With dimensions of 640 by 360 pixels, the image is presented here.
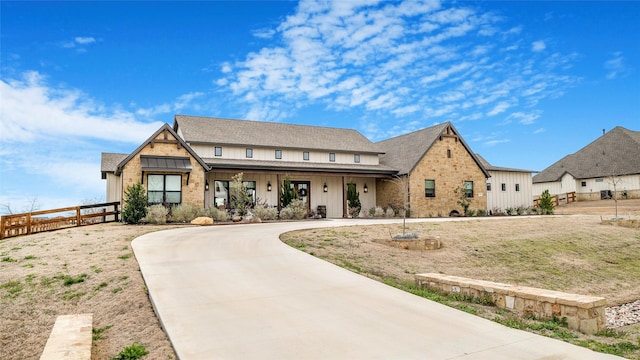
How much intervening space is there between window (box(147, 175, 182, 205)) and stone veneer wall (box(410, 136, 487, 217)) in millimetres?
Result: 15105

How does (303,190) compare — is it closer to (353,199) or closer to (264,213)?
(353,199)

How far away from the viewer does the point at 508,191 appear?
34000 mm

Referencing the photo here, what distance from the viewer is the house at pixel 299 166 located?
22.5 m

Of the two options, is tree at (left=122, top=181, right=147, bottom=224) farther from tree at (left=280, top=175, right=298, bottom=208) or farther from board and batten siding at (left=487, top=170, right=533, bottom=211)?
board and batten siding at (left=487, top=170, right=533, bottom=211)

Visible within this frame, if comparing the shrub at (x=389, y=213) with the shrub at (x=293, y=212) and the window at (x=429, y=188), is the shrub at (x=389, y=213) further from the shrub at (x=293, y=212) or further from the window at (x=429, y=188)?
the shrub at (x=293, y=212)

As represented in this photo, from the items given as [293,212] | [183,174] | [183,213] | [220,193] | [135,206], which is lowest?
[293,212]

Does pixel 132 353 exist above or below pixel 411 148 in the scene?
below

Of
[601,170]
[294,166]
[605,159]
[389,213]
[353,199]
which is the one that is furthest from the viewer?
[605,159]

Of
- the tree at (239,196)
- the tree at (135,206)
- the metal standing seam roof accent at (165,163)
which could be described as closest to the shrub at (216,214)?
the tree at (239,196)

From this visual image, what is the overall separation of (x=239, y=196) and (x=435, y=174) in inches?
561

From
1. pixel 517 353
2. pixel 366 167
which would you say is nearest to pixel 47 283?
pixel 517 353

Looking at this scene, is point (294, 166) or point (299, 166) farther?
point (299, 166)

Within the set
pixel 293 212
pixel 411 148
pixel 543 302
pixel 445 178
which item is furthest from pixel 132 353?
pixel 411 148

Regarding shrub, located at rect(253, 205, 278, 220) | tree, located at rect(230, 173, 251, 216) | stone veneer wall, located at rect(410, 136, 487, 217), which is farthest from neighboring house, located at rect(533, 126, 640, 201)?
tree, located at rect(230, 173, 251, 216)
